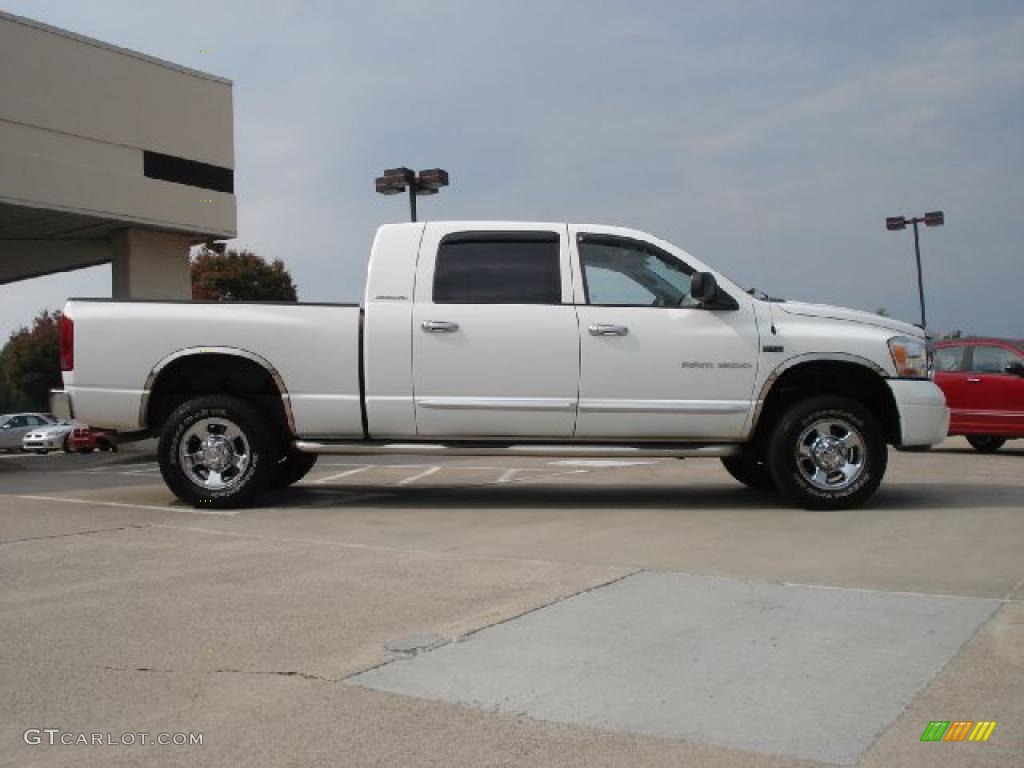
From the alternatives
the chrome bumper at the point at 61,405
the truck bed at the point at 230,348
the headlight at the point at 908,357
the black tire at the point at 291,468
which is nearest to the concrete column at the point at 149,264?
the black tire at the point at 291,468

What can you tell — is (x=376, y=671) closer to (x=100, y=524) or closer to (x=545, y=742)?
(x=545, y=742)

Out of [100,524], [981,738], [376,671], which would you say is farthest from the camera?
[100,524]

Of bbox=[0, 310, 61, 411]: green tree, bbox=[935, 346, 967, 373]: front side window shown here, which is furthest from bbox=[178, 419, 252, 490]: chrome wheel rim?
bbox=[0, 310, 61, 411]: green tree

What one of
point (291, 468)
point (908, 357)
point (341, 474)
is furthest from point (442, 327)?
point (341, 474)

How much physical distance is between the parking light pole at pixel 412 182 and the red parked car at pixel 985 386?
33.0 feet

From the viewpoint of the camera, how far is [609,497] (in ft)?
30.2

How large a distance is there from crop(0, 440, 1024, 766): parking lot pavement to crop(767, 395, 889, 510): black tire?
25 cm

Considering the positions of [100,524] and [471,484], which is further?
[471,484]

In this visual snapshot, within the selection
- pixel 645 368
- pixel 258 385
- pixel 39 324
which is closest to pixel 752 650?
pixel 645 368

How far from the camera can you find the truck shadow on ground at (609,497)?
335 inches

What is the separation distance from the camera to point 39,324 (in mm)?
59281

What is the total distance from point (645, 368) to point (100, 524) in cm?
414

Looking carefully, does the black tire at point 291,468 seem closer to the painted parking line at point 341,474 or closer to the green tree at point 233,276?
the painted parking line at point 341,474

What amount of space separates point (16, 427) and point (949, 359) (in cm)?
2737
